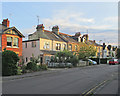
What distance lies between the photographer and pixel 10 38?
26.9m

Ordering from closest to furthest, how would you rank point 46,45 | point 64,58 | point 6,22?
point 6,22, point 64,58, point 46,45

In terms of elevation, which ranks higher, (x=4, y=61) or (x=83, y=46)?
(x=83, y=46)

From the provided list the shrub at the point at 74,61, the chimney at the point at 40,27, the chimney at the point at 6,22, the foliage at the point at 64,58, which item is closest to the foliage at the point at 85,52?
the shrub at the point at 74,61

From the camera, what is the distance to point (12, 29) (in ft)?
89.5

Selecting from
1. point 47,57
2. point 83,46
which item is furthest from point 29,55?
point 83,46

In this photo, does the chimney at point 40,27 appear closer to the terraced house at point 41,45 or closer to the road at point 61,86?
the terraced house at point 41,45

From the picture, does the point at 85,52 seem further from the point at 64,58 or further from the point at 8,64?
the point at 8,64

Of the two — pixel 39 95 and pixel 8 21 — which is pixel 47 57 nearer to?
pixel 8 21

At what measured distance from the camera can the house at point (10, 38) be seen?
83.6ft

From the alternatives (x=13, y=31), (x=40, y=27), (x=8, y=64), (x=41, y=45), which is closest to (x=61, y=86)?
(x=8, y=64)

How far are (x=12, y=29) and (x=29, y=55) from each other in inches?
391

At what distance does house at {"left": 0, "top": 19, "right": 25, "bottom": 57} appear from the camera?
2548 cm

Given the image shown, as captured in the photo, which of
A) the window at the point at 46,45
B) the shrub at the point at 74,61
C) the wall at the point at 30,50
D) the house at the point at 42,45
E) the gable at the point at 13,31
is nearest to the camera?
the gable at the point at 13,31

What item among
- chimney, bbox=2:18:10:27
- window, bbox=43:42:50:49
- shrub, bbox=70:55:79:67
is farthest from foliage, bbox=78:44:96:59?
chimney, bbox=2:18:10:27
